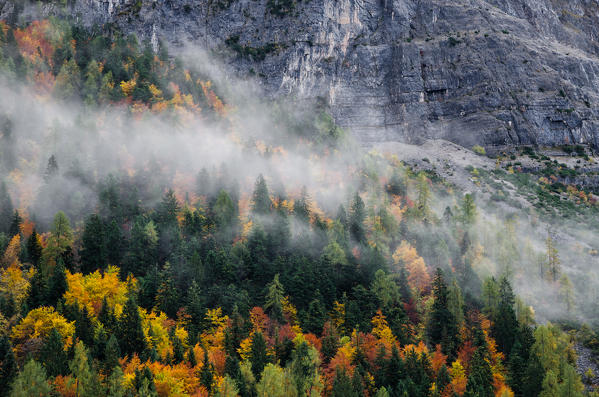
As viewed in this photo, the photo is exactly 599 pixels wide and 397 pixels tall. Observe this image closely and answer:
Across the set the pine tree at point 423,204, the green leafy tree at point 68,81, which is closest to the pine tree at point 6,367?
the pine tree at point 423,204

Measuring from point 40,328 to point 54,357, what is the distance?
272 inches

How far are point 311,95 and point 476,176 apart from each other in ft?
199

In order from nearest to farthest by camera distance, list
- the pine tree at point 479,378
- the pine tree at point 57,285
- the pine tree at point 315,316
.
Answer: the pine tree at point 479,378 < the pine tree at point 57,285 < the pine tree at point 315,316

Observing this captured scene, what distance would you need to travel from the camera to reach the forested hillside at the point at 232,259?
2279 inches

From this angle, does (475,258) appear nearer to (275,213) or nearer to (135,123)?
(275,213)

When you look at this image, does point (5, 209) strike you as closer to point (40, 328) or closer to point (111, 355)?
point (40, 328)

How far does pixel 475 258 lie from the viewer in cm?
9606

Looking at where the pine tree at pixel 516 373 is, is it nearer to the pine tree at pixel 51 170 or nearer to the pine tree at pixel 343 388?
the pine tree at pixel 343 388

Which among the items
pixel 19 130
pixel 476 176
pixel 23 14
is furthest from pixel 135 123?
pixel 476 176


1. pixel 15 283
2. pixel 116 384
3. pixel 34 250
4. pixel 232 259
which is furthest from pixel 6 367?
pixel 232 259

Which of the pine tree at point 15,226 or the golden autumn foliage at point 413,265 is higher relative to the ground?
the pine tree at point 15,226

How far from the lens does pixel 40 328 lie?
187ft

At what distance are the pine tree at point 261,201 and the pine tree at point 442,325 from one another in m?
35.0

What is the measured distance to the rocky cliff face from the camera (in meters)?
171
